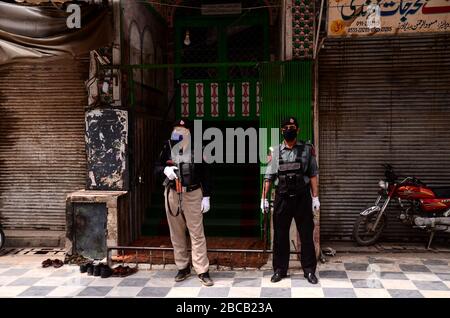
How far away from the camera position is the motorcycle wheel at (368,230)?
8031 millimetres

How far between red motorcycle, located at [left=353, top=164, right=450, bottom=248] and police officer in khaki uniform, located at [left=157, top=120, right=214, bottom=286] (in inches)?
121

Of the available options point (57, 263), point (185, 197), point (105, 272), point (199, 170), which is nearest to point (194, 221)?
point (185, 197)

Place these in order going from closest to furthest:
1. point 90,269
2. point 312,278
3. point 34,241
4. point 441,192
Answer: point 312,278 → point 90,269 → point 441,192 → point 34,241

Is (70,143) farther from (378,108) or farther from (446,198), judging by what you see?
(446,198)

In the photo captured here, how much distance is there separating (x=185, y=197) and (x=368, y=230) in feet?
11.9

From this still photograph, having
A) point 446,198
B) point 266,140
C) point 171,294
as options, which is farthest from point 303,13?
point 171,294

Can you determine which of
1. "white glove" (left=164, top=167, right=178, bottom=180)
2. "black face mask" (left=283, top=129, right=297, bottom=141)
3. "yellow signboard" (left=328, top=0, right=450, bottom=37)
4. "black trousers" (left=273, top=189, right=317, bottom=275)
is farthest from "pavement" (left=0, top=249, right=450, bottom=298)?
"yellow signboard" (left=328, top=0, right=450, bottom=37)

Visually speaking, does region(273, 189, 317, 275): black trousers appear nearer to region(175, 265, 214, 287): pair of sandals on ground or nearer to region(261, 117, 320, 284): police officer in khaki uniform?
region(261, 117, 320, 284): police officer in khaki uniform

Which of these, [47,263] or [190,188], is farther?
[47,263]

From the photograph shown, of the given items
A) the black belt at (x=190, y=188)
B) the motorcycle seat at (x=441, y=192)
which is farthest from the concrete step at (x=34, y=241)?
the motorcycle seat at (x=441, y=192)

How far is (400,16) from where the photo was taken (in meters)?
6.69

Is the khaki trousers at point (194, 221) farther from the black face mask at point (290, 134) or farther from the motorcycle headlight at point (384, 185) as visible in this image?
the motorcycle headlight at point (384, 185)

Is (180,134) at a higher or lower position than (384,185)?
higher

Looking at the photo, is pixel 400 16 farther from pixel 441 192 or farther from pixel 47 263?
pixel 47 263
